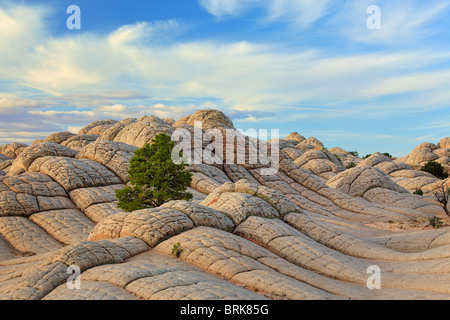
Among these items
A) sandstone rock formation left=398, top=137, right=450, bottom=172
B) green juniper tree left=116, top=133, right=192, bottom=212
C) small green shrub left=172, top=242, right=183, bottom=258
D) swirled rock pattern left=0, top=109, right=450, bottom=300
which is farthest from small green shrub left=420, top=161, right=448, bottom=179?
small green shrub left=172, top=242, right=183, bottom=258

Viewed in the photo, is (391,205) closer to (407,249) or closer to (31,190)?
(407,249)

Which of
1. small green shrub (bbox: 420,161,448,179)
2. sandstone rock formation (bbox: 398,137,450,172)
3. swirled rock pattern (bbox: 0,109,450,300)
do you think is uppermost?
sandstone rock formation (bbox: 398,137,450,172)

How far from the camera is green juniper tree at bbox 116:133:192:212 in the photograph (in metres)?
25.5

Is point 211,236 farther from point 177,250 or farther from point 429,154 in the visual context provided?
point 429,154

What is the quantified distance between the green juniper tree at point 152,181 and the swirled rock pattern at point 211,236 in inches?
88.9

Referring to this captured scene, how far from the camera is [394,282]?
52.2ft

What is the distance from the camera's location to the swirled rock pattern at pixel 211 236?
1273 cm

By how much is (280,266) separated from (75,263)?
26.7 ft

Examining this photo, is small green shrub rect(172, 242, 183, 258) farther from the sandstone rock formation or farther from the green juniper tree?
the sandstone rock formation

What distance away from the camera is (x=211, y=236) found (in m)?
16.5

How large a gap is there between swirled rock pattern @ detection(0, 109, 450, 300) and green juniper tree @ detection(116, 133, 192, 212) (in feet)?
7.41

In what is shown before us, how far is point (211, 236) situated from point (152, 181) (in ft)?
34.9
